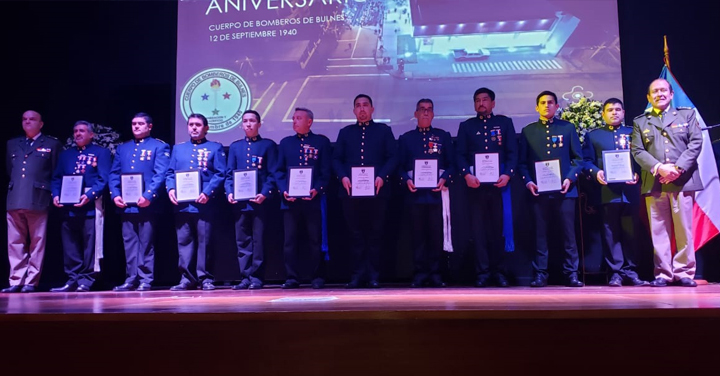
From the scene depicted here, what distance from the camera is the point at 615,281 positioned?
4.47 meters

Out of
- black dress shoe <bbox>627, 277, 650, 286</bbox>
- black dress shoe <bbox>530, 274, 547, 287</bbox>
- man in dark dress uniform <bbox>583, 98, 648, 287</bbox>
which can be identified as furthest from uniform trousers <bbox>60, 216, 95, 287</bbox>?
black dress shoe <bbox>627, 277, 650, 286</bbox>

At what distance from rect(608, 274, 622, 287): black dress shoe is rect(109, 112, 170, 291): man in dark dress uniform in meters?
3.90

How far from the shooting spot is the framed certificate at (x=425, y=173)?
15.5 feet

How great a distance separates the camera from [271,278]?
5.54 m

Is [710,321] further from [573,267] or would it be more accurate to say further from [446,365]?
[573,267]

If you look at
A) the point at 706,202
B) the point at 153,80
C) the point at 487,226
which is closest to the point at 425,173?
the point at 487,226

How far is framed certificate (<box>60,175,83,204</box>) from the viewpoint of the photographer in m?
5.25

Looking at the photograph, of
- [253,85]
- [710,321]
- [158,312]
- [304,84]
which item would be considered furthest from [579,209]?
[158,312]

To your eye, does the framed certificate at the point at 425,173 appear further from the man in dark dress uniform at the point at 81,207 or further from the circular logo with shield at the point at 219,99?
the man in dark dress uniform at the point at 81,207

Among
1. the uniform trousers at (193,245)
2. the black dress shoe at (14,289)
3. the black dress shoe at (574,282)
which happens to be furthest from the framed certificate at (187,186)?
the black dress shoe at (574,282)

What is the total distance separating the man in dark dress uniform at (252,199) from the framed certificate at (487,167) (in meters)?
1.80

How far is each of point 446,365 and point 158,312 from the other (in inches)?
30.2

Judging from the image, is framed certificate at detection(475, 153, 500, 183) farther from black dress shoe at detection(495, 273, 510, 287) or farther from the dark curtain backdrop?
black dress shoe at detection(495, 273, 510, 287)

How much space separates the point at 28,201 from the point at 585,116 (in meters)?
5.16
